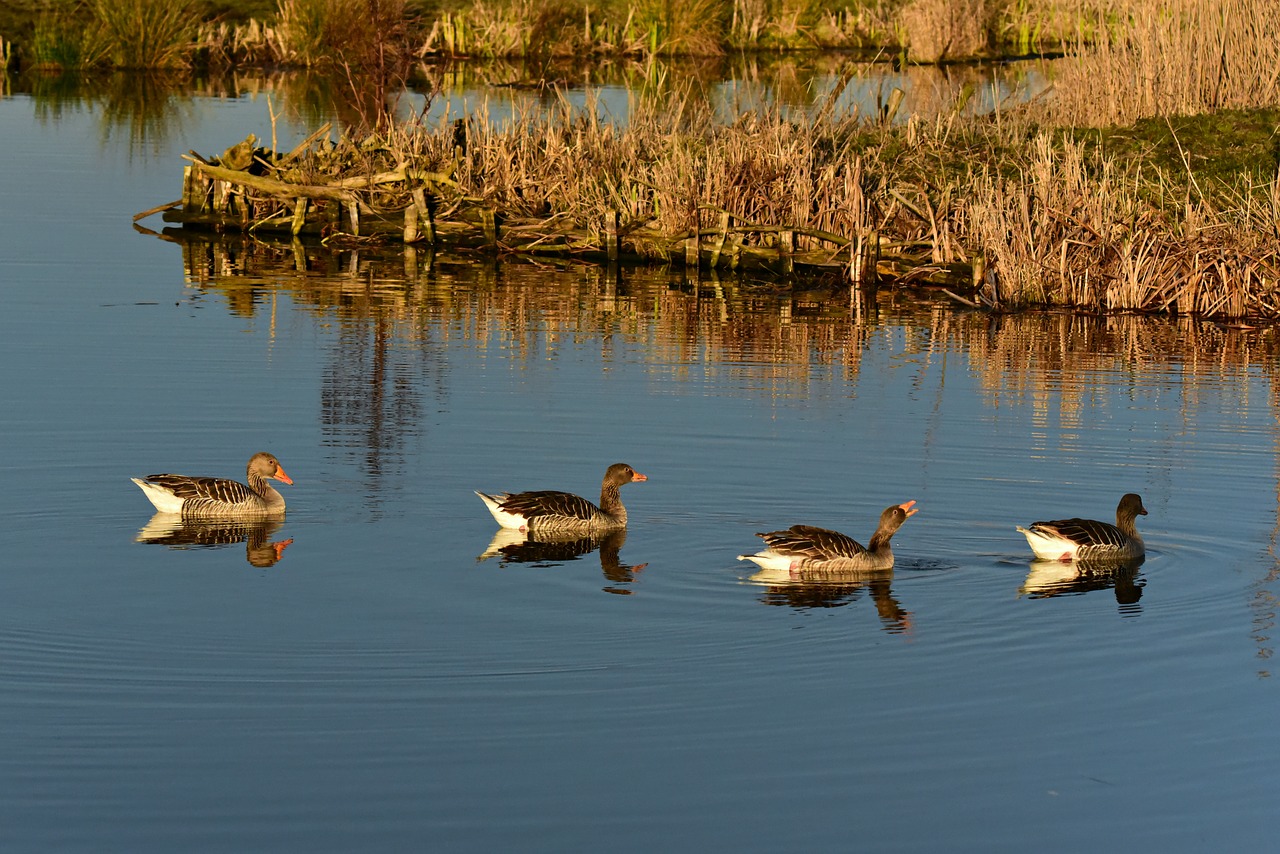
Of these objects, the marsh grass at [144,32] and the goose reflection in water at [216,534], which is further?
the marsh grass at [144,32]

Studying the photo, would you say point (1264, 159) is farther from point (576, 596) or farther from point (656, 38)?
point (656, 38)

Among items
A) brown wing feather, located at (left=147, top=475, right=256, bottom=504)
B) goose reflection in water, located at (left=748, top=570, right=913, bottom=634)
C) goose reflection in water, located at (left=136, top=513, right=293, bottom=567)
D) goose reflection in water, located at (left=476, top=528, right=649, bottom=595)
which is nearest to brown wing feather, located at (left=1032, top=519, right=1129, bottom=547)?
goose reflection in water, located at (left=748, top=570, right=913, bottom=634)

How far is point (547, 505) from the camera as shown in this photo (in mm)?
13766

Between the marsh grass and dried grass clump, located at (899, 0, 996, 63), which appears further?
dried grass clump, located at (899, 0, 996, 63)

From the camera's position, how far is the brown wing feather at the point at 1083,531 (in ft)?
43.2

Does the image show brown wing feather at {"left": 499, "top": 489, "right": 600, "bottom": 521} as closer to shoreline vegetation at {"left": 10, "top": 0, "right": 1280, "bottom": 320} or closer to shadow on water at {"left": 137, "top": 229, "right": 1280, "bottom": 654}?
shadow on water at {"left": 137, "top": 229, "right": 1280, "bottom": 654}

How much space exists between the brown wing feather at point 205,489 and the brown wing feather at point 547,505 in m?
2.06

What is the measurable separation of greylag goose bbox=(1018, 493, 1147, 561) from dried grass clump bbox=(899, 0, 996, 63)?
47917mm

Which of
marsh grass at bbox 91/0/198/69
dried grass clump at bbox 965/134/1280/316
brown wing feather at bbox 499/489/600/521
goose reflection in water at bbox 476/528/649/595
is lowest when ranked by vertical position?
goose reflection in water at bbox 476/528/649/595

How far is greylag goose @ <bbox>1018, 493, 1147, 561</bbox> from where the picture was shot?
13.2 m

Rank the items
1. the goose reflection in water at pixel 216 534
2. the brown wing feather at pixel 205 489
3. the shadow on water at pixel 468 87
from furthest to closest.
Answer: the shadow on water at pixel 468 87
the brown wing feather at pixel 205 489
the goose reflection in water at pixel 216 534

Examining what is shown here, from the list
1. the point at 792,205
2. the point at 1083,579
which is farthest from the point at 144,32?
the point at 1083,579

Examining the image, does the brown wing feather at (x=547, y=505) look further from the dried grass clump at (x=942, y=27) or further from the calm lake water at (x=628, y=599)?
the dried grass clump at (x=942, y=27)

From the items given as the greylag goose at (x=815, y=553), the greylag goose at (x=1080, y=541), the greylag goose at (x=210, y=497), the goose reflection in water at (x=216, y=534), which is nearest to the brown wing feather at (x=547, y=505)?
the greylag goose at (x=815, y=553)
